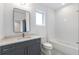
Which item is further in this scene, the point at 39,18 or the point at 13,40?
the point at 39,18

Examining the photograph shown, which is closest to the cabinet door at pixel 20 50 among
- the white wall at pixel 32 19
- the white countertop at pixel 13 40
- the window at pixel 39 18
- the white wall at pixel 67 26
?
the white countertop at pixel 13 40

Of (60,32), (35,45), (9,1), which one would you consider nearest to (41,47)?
(35,45)

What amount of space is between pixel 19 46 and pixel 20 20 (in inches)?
16.0

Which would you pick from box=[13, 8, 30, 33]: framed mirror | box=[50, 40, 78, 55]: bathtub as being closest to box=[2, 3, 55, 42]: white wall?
box=[13, 8, 30, 33]: framed mirror

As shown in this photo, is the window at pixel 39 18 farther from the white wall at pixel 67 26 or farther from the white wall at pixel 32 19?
the white wall at pixel 67 26

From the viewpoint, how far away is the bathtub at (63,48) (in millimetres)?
1257

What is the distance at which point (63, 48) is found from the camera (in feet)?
4.45

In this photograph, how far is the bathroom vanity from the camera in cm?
106

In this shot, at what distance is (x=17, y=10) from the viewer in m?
1.26

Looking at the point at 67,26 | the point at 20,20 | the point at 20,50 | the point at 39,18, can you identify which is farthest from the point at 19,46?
the point at 67,26

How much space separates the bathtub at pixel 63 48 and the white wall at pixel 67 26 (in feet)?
0.08

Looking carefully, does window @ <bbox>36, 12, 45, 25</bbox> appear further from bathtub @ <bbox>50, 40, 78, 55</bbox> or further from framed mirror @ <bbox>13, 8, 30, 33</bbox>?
bathtub @ <bbox>50, 40, 78, 55</bbox>

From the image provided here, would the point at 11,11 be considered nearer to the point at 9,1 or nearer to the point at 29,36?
the point at 9,1

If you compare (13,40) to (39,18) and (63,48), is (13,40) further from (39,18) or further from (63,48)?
(63,48)
